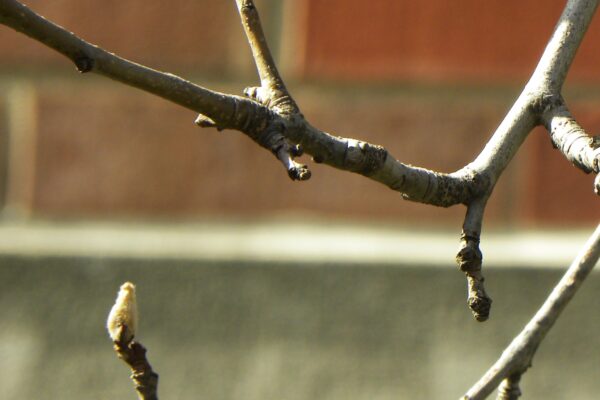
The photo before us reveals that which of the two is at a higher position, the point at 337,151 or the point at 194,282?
the point at 194,282

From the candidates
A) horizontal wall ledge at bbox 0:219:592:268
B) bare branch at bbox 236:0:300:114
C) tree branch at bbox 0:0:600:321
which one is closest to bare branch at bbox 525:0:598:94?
tree branch at bbox 0:0:600:321

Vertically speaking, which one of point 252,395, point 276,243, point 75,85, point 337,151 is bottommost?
point 337,151

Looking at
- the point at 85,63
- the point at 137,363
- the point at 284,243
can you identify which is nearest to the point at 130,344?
the point at 137,363

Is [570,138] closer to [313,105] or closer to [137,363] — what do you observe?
[137,363]

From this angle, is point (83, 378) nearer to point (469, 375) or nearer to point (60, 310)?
point (60, 310)

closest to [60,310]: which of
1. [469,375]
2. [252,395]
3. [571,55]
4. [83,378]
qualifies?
[83,378]

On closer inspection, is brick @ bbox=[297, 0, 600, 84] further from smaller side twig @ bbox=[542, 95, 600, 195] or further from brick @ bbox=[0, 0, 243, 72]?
smaller side twig @ bbox=[542, 95, 600, 195]

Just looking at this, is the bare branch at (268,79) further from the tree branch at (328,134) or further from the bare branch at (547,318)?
the bare branch at (547,318)
